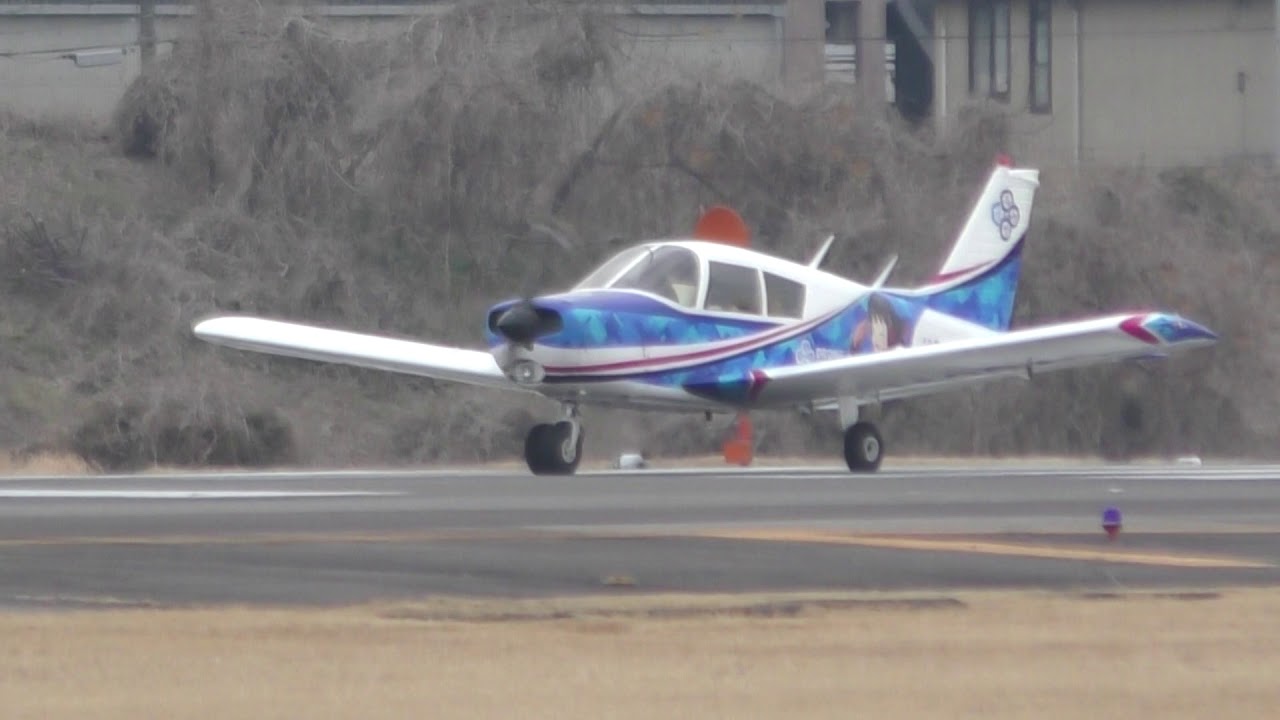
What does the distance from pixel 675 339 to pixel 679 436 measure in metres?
11.1

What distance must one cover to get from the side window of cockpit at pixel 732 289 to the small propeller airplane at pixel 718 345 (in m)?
0.01

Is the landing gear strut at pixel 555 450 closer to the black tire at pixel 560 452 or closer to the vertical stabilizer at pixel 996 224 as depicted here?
the black tire at pixel 560 452

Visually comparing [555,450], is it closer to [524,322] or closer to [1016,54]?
[524,322]

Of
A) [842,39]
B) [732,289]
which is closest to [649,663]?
[732,289]

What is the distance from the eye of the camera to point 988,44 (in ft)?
146

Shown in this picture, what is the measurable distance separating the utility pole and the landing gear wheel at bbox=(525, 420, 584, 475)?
19544mm

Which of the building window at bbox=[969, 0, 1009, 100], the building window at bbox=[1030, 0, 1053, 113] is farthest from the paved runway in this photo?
the building window at bbox=[969, 0, 1009, 100]

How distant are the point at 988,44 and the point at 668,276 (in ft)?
88.5

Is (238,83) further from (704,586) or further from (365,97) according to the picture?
(704,586)

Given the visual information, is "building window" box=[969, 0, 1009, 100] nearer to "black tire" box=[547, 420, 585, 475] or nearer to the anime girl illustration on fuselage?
the anime girl illustration on fuselage

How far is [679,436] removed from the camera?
30125mm

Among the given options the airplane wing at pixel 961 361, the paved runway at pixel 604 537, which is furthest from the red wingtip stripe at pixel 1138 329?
the paved runway at pixel 604 537

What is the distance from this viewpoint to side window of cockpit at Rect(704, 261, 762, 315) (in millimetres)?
19391

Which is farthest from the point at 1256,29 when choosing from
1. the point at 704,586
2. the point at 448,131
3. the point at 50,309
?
the point at 704,586
